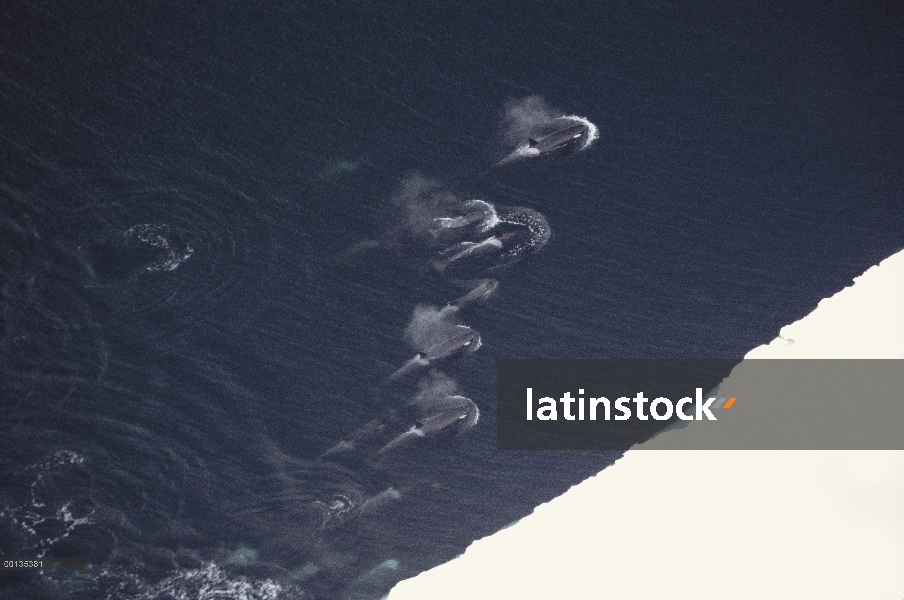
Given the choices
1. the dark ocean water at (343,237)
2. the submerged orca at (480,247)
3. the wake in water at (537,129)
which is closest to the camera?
the dark ocean water at (343,237)

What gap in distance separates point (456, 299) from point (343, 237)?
1.15m

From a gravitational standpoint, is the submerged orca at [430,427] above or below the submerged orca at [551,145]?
below

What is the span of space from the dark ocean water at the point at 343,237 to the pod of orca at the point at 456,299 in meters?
0.10

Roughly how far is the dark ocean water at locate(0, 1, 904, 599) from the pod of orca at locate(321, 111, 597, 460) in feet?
0.33

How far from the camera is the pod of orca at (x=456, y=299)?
271 inches

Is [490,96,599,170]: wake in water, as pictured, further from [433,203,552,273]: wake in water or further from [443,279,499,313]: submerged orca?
[443,279,499,313]: submerged orca

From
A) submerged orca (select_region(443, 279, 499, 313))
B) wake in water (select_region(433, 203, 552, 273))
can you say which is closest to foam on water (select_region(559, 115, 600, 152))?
wake in water (select_region(433, 203, 552, 273))

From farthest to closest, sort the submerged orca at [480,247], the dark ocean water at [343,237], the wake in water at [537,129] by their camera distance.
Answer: the submerged orca at [480,247], the wake in water at [537,129], the dark ocean water at [343,237]

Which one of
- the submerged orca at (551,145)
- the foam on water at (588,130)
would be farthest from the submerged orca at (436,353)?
the foam on water at (588,130)

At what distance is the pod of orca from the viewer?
22.5ft

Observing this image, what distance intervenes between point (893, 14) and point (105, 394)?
25.9ft

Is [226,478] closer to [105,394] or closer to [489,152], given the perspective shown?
[105,394]

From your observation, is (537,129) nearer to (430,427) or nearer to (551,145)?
(551,145)

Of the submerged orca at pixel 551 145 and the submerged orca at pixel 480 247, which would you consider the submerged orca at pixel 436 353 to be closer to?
the submerged orca at pixel 480 247
